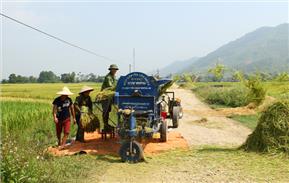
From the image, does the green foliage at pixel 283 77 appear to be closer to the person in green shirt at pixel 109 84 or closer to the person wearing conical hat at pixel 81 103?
the person in green shirt at pixel 109 84

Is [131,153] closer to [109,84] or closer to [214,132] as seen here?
[109,84]

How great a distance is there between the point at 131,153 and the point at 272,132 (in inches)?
128

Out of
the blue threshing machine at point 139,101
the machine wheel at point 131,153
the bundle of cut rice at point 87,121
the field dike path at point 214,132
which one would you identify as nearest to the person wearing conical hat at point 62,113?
the bundle of cut rice at point 87,121

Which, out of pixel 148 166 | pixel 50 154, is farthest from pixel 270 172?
pixel 50 154

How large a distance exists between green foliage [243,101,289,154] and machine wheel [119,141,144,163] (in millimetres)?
2640

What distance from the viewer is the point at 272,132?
916 cm

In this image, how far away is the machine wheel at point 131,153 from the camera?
838cm

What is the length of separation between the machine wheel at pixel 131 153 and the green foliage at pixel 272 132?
104 inches

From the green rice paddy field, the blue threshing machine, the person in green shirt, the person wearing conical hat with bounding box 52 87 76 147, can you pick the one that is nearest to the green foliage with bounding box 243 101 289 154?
the green rice paddy field

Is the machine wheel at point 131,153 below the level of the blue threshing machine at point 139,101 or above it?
below

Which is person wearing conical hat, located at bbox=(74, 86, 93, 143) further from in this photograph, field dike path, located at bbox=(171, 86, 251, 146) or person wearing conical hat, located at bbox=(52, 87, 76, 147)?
field dike path, located at bbox=(171, 86, 251, 146)

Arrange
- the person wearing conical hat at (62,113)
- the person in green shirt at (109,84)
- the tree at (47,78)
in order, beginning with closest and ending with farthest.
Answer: the person wearing conical hat at (62,113) → the person in green shirt at (109,84) → the tree at (47,78)

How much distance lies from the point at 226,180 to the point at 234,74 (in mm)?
5821

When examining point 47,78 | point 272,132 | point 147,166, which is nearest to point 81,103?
point 147,166
